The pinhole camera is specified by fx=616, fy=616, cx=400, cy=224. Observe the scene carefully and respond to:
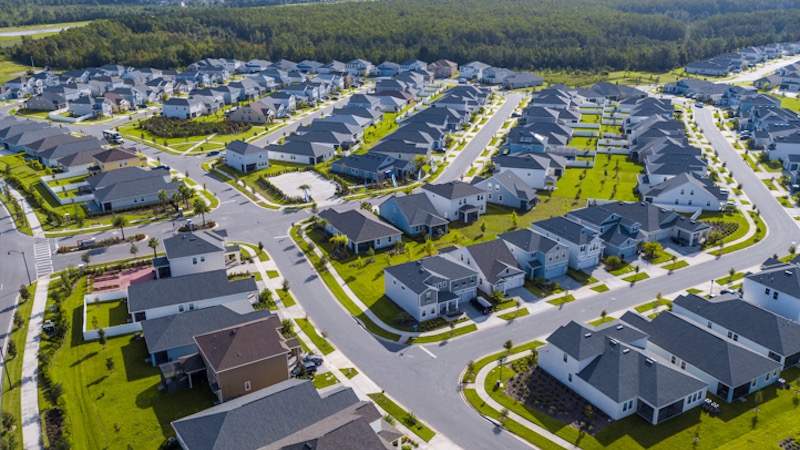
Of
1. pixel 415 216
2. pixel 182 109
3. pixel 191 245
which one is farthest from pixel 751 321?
pixel 182 109

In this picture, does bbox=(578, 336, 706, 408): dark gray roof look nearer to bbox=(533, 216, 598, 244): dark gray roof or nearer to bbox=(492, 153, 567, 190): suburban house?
bbox=(533, 216, 598, 244): dark gray roof

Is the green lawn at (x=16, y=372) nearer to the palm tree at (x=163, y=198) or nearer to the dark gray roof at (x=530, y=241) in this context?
the palm tree at (x=163, y=198)

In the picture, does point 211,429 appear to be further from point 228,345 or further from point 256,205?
point 256,205

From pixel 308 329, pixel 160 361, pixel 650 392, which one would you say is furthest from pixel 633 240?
pixel 160 361

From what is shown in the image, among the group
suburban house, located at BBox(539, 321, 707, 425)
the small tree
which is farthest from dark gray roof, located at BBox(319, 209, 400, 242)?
the small tree

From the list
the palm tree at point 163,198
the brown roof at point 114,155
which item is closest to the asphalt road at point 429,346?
the palm tree at point 163,198

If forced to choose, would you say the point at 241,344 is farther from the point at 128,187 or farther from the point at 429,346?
the point at 128,187
